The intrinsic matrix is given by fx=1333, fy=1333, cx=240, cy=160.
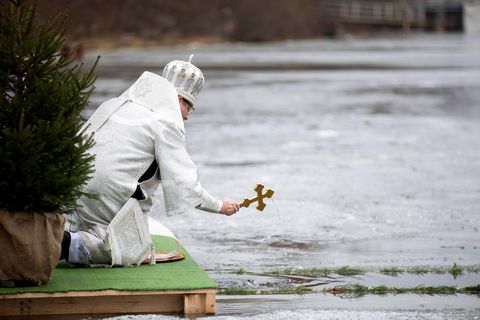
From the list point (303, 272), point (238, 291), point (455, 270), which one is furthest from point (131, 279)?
point (455, 270)

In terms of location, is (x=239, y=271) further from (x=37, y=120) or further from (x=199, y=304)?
(x=37, y=120)

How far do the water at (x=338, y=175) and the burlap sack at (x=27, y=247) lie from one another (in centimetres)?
102

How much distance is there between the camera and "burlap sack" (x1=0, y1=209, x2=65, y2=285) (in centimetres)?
700

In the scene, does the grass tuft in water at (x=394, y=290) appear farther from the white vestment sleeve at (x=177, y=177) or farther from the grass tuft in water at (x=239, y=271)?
the white vestment sleeve at (x=177, y=177)

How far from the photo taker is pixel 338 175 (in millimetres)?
14062

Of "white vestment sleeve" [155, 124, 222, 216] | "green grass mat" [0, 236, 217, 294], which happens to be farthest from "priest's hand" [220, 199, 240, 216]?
"green grass mat" [0, 236, 217, 294]

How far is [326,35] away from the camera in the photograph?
86.9 metres

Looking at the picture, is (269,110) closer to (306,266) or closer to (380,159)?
→ (380,159)

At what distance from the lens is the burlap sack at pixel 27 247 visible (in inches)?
276

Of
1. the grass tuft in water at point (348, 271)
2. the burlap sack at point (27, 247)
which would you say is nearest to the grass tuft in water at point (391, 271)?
the grass tuft in water at point (348, 271)

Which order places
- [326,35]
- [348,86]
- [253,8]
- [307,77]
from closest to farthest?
[348,86] < [307,77] < [253,8] < [326,35]

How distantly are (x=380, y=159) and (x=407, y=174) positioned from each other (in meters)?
1.47

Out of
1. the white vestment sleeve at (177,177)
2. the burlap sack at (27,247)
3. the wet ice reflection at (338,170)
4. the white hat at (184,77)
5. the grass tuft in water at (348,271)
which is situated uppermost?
the white hat at (184,77)

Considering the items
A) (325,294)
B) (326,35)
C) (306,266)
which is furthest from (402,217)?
(326,35)
